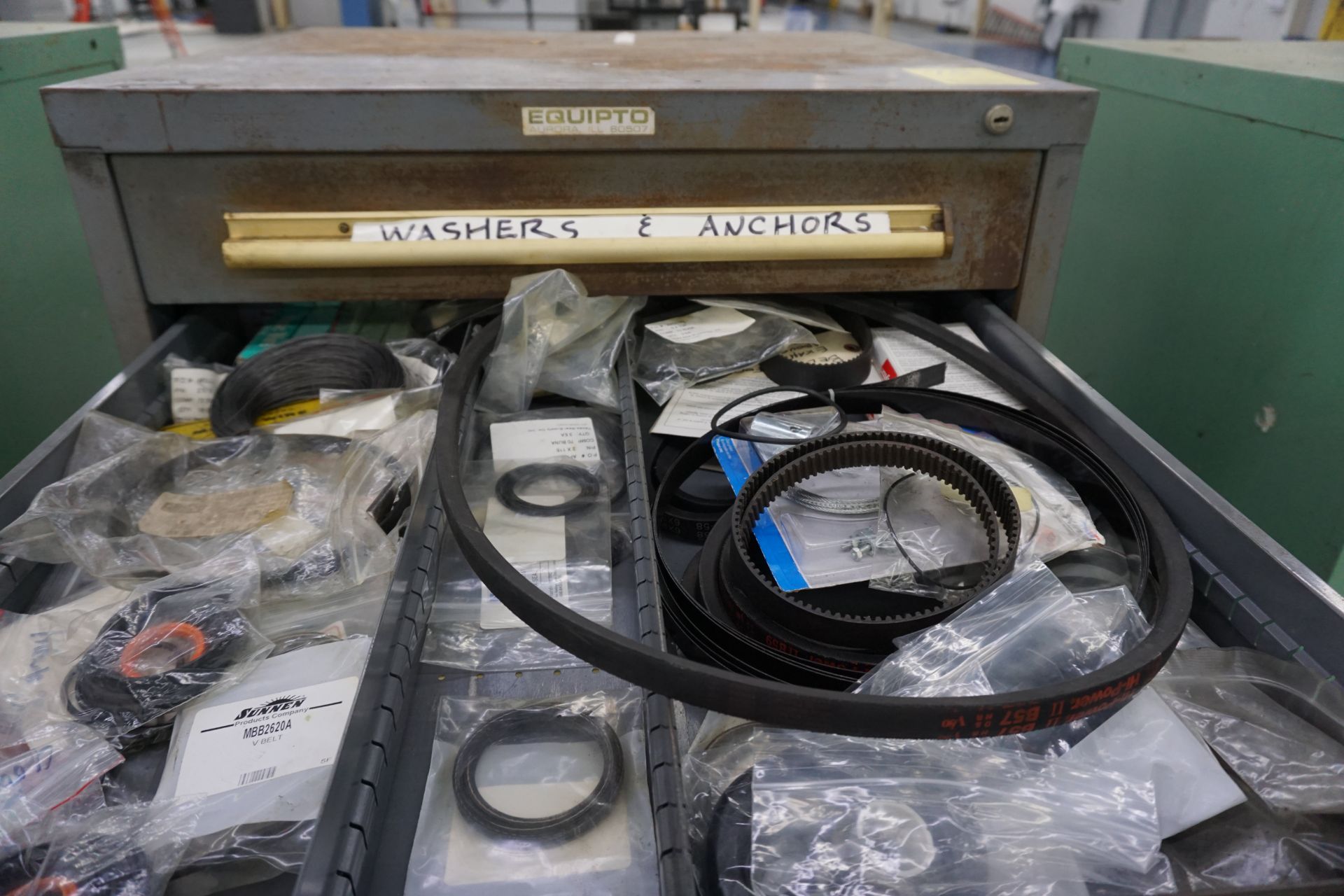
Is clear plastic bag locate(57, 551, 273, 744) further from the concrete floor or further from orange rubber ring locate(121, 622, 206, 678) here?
the concrete floor

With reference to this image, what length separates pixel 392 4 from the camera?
11.8 feet

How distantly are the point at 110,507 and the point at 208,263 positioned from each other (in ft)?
0.81

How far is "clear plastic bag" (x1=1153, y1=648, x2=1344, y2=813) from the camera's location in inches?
18.1

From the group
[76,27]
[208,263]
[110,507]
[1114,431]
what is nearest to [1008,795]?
[1114,431]

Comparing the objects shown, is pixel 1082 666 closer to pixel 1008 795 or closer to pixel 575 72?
pixel 1008 795

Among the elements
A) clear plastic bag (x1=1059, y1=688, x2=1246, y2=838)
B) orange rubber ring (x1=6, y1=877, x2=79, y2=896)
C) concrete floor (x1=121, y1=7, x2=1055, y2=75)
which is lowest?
orange rubber ring (x1=6, y1=877, x2=79, y2=896)

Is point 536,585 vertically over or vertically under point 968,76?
under

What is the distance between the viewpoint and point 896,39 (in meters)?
3.39

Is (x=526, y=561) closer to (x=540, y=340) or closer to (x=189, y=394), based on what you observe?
(x=540, y=340)

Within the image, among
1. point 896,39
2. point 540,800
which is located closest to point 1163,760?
point 540,800

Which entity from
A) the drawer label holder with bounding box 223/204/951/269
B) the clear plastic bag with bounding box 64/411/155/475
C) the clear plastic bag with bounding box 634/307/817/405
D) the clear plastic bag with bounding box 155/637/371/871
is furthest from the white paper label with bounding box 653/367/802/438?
the clear plastic bag with bounding box 64/411/155/475

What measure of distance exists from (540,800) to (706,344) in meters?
0.49

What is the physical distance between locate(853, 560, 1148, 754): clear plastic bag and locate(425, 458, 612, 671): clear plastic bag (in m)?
0.22

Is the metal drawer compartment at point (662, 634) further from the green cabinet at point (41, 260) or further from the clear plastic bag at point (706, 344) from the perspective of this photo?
the green cabinet at point (41, 260)
